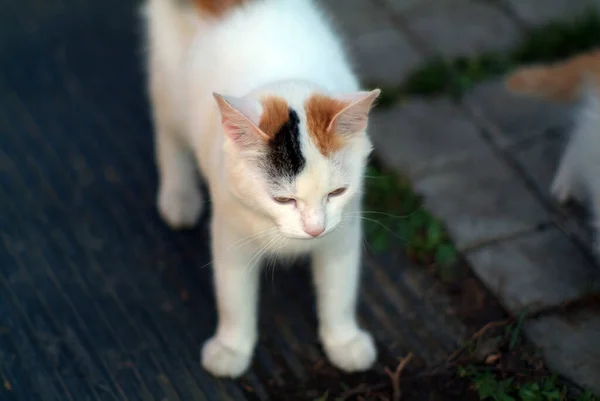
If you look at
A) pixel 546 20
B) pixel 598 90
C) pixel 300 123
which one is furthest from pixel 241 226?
pixel 546 20

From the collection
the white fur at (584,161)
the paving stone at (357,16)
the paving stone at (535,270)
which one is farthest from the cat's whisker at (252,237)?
the paving stone at (357,16)

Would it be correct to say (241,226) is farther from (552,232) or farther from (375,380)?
(552,232)

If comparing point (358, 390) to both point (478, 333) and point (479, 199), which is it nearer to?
point (478, 333)

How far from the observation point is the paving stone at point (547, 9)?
3211mm

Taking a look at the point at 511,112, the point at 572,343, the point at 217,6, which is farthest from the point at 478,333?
→ the point at 217,6

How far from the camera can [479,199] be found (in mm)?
2641

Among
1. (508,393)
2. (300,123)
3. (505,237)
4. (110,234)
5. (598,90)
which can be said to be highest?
(300,123)

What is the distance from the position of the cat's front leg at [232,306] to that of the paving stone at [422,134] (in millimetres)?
910

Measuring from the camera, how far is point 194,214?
2.60 metres

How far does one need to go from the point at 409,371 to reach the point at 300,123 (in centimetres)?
96

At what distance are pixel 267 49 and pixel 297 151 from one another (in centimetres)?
47

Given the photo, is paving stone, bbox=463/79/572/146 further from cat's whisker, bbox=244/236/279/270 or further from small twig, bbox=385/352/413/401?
cat's whisker, bbox=244/236/279/270

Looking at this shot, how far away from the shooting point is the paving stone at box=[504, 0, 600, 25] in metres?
3.21

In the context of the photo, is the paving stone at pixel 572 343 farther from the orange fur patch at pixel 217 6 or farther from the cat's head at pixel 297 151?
the orange fur patch at pixel 217 6
